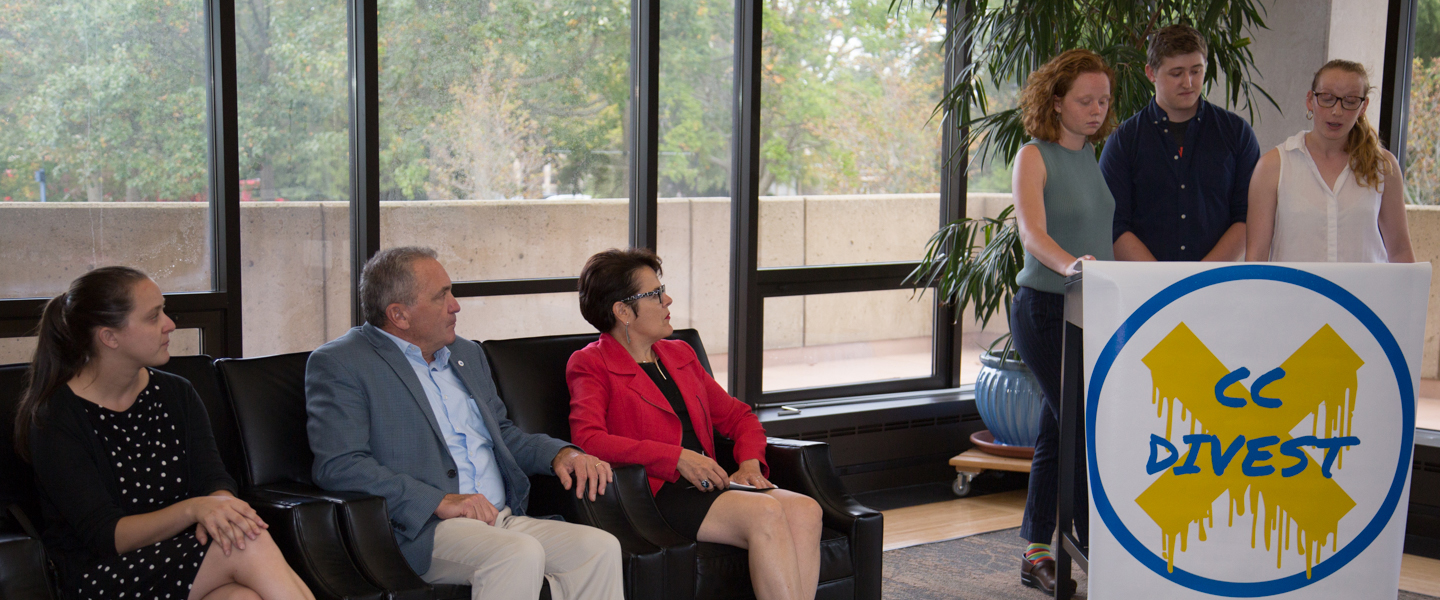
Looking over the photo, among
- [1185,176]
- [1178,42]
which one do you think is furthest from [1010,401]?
[1178,42]

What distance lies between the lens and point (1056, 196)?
3.01 metres

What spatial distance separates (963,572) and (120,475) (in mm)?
2361

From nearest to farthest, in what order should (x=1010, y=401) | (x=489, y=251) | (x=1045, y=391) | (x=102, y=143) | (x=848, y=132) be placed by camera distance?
1. (x=1045, y=391)
2. (x=102, y=143)
3. (x=489, y=251)
4. (x=1010, y=401)
5. (x=848, y=132)

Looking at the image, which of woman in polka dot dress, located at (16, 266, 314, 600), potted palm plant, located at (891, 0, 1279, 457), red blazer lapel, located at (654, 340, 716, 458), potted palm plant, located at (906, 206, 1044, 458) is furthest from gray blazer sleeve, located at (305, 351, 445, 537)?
potted palm plant, located at (906, 206, 1044, 458)

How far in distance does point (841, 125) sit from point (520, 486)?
8.01 feet

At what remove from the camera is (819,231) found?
462 centimetres

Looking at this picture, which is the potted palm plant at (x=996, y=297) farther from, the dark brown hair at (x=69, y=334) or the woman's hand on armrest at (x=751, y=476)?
the dark brown hair at (x=69, y=334)

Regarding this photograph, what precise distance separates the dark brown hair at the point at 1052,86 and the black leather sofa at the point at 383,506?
1.02 m

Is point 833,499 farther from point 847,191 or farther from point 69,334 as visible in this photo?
point 847,191

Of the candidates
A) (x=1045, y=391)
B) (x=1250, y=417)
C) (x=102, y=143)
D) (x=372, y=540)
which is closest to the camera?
(x=1250, y=417)

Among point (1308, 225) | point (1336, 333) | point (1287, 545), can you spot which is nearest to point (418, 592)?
point (1287, 545)

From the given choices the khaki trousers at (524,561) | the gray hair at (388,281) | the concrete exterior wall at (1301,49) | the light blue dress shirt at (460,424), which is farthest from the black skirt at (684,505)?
the concrete exterior wall at (1301,49)

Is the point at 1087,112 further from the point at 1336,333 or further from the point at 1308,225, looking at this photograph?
the point at 1336,333

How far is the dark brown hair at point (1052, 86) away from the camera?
9.72ft
